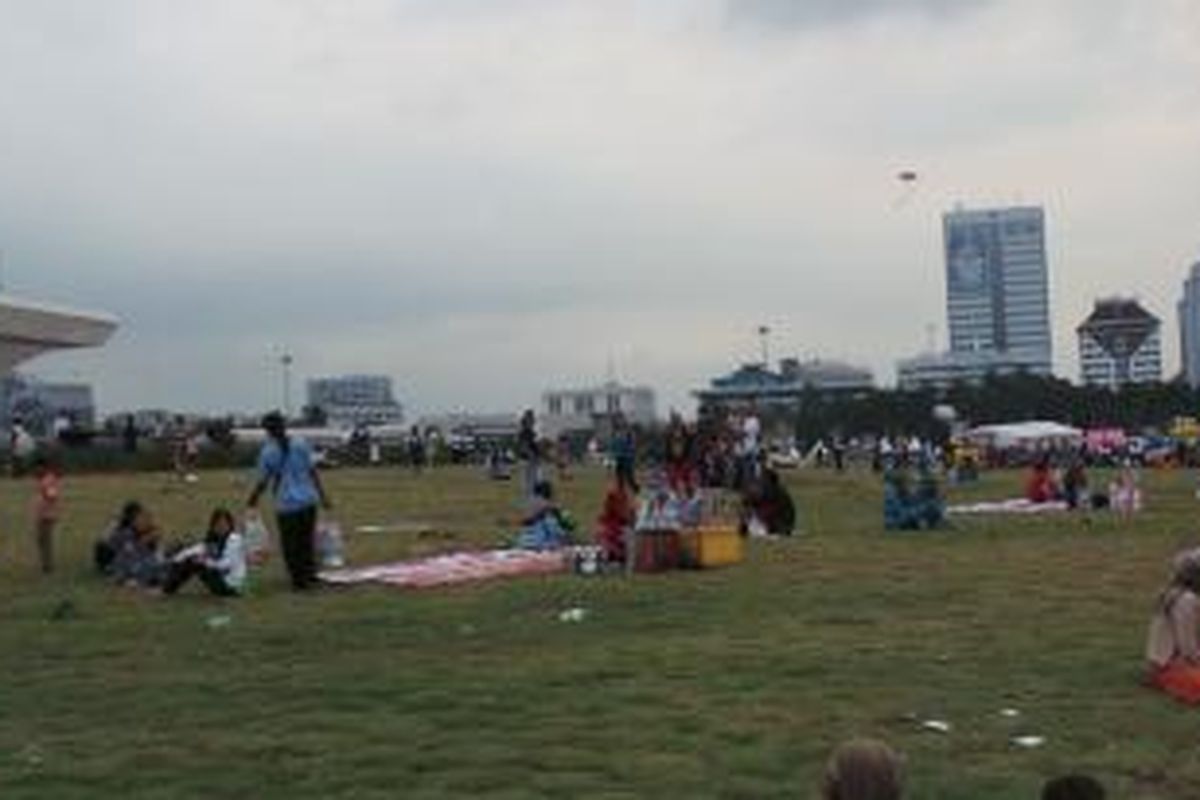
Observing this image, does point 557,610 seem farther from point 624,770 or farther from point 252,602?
point 624,770

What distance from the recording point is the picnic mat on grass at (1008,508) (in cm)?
4038

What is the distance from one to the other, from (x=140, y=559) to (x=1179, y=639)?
525 inches

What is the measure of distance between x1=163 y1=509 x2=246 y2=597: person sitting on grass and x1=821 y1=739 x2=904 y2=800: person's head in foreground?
1692 cm

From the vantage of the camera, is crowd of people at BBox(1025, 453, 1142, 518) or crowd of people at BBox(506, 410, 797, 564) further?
crowd of people at BBox(1025, 453, 1142, 518)

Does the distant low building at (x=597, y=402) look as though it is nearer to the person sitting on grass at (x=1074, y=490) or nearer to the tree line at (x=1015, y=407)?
the tree line at (x=1015, y=407)

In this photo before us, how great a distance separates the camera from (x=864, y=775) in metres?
7.53

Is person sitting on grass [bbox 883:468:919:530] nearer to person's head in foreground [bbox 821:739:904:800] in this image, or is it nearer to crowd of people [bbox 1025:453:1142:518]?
crowd of people [bbox 1025:453:1142:518]

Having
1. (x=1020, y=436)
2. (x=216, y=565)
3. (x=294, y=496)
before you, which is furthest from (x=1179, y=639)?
(x=1020, y=436)

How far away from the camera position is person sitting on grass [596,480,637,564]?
87.1 feet

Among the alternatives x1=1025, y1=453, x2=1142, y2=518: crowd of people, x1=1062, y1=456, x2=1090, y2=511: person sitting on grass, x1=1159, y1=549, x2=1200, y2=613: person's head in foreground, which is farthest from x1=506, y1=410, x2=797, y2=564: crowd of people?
x1=1159, y1=549, x2=1200, y2=613: person's head in foreground

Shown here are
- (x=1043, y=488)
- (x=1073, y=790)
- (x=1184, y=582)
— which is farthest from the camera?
(x=1043, y=488)

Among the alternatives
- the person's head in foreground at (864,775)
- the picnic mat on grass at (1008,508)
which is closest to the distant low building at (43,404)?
the picnic mat on grass at (1008,508)

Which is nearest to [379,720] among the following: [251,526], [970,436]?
[251,526]

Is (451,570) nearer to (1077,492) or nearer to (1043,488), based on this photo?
(1077,492)
